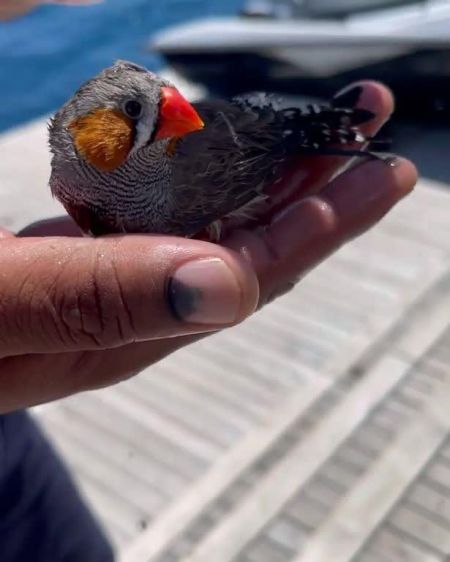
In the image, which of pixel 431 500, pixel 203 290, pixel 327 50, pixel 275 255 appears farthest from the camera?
pixel 327 50

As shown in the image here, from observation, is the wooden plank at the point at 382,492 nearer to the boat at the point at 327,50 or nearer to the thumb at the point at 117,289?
the thumb at the point at 117,289

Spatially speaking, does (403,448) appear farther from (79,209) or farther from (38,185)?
(38,185)

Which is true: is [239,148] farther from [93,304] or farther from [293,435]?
[293,435]

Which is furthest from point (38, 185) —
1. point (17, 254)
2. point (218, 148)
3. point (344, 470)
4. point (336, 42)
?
point (17, 254)

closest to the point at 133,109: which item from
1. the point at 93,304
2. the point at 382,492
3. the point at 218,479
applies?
the point at 93,304

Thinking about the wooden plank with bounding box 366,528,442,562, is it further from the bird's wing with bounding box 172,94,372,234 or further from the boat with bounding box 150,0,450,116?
the boat with bounding box 150,0,450,116

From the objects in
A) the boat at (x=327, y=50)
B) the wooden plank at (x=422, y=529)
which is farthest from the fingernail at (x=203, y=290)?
the boat at (x=327, y=50)

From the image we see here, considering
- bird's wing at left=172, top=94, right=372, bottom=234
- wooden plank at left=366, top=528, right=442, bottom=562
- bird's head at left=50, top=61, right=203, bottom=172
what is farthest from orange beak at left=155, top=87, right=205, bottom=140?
wooden plank at left=366, top=528, right=442, bottom=562
